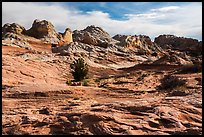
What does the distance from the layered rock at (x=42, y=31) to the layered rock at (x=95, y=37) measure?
3538mm

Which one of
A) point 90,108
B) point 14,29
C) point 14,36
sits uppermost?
point 14,29

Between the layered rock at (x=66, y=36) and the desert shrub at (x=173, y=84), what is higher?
the layered rock at (x=66, y=36)

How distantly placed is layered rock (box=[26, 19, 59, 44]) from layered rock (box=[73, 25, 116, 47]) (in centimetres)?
354

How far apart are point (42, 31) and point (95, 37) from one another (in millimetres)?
7063

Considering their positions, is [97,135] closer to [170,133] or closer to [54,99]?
[170,133]

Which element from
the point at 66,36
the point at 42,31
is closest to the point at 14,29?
the point at 42,31

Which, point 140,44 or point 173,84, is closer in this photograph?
point 173,84

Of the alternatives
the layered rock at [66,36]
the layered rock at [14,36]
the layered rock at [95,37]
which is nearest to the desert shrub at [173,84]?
the layered rock at [14,36]

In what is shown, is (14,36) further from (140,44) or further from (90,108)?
(90,108)

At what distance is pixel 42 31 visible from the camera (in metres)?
40.8

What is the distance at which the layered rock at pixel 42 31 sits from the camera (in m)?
40.5

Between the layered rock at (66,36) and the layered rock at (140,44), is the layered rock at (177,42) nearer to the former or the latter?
the layered rock at (140,44)

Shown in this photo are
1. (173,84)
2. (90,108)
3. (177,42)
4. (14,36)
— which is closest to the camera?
(90,108)

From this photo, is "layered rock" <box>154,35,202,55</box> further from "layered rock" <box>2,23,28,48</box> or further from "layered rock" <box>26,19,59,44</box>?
"layered rock" <box>2,23,28,48</box>
